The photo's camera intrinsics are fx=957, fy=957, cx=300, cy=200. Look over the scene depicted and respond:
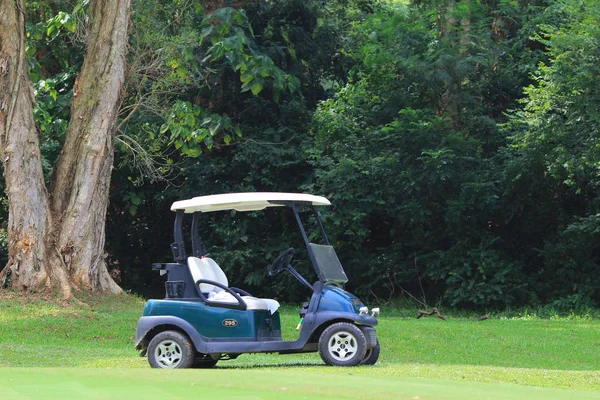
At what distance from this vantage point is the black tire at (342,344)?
11398mm

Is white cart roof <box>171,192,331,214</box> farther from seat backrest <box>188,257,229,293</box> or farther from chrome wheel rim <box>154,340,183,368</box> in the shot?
chrome wheel rim <box>154,340,183,368</box>

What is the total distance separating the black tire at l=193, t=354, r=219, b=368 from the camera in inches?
464

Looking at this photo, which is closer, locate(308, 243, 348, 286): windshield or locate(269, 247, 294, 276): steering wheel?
locate(308, 243, 348, 286): windshield

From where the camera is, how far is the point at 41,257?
19219mm

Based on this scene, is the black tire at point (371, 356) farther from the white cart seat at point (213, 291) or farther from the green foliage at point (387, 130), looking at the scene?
the green foliage at point (387, 130)

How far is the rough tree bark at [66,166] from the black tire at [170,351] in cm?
807

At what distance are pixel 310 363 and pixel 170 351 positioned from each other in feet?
6.67

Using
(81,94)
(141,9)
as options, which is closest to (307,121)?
(141,9)

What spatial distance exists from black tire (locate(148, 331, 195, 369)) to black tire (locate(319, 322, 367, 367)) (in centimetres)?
160

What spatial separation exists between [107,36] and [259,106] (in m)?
7.71

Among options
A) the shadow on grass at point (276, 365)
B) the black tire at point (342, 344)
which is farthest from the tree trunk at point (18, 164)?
the black tire at point (342, 344)

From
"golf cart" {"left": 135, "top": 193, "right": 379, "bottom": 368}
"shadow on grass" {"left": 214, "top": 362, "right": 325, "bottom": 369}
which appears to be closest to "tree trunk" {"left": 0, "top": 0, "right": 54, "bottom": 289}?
"shadow on grass" {"left": 214, "top": 362, "right": 325, "bottom": 369}

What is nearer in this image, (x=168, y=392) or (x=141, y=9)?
(x=168, y=392)

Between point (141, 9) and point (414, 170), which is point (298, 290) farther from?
point (141, 9)
